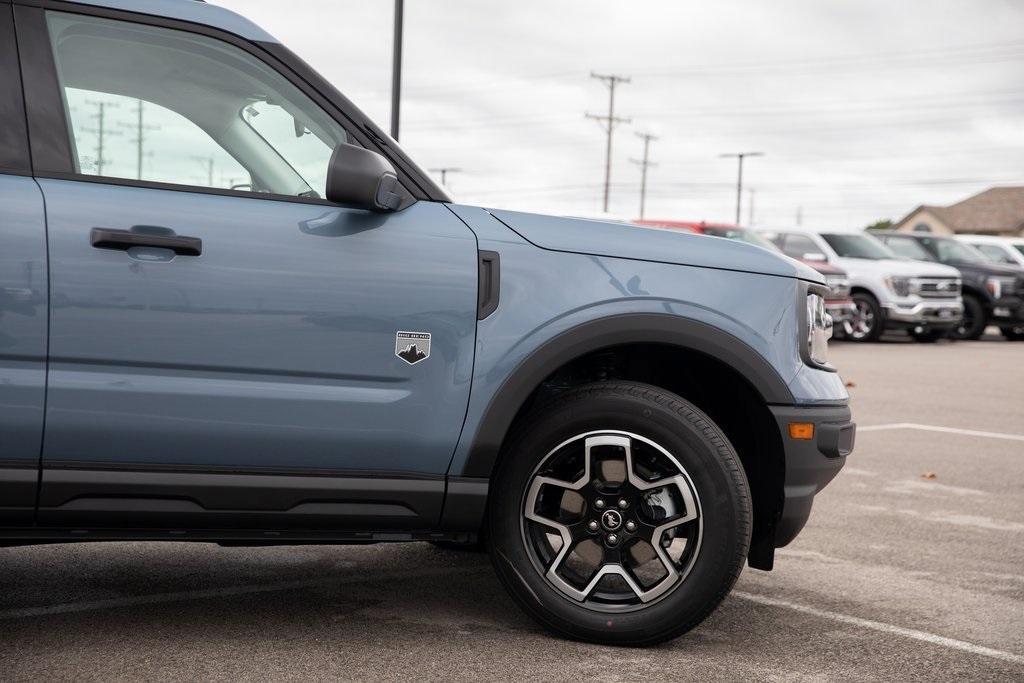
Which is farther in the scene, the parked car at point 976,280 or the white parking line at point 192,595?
the parked car at point 976,280

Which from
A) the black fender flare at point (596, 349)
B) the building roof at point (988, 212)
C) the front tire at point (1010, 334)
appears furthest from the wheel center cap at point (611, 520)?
the building roof at point (988, 212)

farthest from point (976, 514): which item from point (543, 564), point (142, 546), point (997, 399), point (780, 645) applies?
point (997, 399)

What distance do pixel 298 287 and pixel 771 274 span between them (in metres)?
1.48

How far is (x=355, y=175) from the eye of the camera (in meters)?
3.53

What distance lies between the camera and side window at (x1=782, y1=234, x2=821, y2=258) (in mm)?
20609

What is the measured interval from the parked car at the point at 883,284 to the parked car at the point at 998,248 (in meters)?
4.33

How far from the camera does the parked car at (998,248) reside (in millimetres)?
24795

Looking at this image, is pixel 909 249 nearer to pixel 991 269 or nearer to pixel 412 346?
pixel 991 269

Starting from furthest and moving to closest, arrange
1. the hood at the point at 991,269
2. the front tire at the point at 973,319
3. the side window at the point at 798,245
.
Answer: the front tire at the point at 973,319, the hood at the point at 991,269, the side window at the point at 798,245

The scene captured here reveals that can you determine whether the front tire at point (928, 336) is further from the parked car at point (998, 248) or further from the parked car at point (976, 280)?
the parked car at point (998, 248)

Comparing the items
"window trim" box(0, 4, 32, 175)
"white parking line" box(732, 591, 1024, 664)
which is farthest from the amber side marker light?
"window trim" box(0, 4, 32, 175)

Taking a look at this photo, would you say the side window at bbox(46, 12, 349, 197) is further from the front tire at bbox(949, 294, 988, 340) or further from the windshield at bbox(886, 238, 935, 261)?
the front tire at bbox(949, 294, 988, 340)

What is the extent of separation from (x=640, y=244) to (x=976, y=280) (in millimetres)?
20823

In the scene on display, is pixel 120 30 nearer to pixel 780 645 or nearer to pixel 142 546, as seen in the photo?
pixel 142 546
